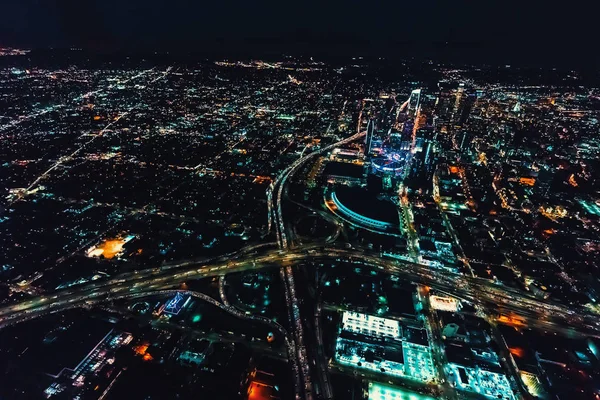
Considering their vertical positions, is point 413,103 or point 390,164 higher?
point 413,103

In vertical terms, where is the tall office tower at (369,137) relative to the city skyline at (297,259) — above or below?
above

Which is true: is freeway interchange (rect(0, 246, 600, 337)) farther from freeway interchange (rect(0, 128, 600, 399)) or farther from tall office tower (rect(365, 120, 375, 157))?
tall office tower (rect(365, 120, 375, 157))

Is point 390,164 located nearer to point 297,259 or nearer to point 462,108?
point 297,259

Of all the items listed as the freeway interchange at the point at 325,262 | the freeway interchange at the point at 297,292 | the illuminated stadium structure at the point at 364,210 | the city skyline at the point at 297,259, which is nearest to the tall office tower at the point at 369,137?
the city skyline at the point at 297,259

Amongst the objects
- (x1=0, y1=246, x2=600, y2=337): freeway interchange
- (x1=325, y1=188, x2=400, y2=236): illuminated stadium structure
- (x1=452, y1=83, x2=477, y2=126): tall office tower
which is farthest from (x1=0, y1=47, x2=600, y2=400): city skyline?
(x1=452, y1=83, x2=477, y2=126): tall office tower

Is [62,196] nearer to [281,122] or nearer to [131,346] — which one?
[131,346]

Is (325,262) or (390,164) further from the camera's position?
(390,164)

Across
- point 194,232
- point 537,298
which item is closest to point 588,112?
point 537,298

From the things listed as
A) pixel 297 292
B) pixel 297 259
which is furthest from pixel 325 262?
pixel 297 292

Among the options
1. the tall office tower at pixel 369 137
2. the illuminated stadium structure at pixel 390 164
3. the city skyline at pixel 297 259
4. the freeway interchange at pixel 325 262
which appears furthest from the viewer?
the tall office tower at pixel 369 137

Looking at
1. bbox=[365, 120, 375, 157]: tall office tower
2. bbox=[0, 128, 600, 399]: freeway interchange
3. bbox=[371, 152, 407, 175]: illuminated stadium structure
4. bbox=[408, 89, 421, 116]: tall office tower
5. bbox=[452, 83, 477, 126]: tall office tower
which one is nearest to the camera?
bbox=[0, 128, 600, 399]: freeway interchange

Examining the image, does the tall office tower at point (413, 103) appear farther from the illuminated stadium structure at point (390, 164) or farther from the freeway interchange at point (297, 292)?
the freeway interchange at point (297, 292)

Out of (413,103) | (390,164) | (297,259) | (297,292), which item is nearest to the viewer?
(297,292)
